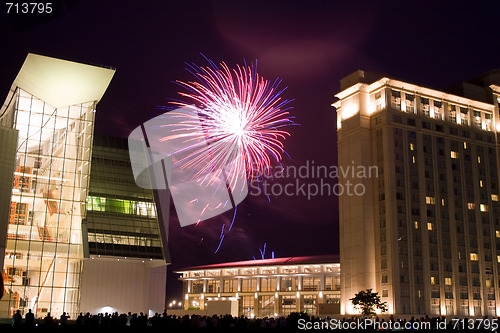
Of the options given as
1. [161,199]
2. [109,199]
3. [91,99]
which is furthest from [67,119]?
[161,199]

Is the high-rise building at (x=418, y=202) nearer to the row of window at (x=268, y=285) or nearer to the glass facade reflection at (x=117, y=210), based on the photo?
the row of window at (x=268, y=285)

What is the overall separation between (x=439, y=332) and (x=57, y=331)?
24201mm

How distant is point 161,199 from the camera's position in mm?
67500

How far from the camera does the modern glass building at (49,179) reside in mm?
54844

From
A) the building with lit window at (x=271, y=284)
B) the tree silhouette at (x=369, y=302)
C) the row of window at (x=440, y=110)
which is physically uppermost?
the row of window at (x=440, y=110)

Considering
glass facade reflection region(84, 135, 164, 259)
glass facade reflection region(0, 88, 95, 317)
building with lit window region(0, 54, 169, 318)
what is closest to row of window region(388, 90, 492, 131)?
glass facade reflection region(84, 135, 164, 259)

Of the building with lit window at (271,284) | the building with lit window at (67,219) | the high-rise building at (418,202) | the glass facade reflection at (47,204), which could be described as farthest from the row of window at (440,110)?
the glass facade reflection at (47,204)

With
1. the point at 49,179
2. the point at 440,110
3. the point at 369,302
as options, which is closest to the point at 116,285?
the point at 49,179

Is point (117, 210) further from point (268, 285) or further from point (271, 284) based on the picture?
point (268, 285)

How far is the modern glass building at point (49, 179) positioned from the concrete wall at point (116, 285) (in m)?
1.62

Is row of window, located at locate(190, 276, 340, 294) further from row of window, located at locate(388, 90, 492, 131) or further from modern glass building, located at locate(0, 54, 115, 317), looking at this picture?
modern glass building, located at locate(0, 54, 115, 317)

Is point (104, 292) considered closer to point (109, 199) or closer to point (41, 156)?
point (109, 199)

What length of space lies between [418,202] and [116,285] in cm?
4691

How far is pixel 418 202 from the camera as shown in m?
84.4
